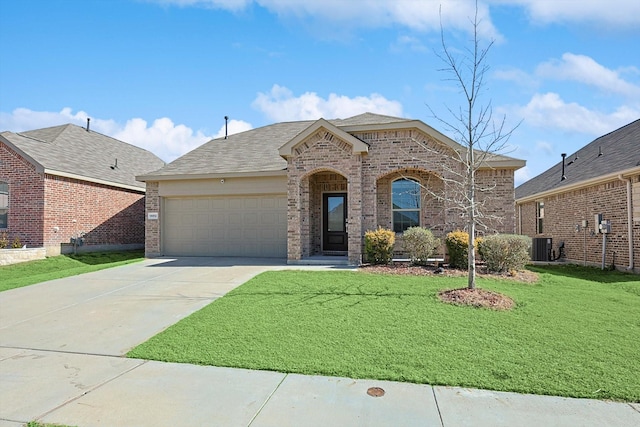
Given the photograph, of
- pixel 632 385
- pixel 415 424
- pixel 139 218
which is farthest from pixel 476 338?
pixel 139 218

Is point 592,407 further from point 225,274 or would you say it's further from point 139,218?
point 139,218

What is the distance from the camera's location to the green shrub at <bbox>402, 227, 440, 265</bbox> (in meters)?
10.4

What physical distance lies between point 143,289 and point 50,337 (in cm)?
297

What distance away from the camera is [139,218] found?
1866cm

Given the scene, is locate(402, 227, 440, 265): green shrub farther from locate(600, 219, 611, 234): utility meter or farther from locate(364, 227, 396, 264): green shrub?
locate(600, 219, 611, 234): utility meter

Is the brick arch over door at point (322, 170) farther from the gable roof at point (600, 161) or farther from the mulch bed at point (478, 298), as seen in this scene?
the gable roof at point (600, 161)

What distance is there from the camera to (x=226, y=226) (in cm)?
1425

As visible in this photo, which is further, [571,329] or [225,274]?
[225,274]

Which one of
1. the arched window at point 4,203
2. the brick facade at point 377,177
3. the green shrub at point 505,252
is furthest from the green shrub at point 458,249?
the arched window at point 4,203

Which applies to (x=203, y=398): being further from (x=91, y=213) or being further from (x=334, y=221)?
(x=91, y=213)

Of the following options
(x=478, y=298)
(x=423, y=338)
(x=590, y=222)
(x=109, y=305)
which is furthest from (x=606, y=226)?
(x=109, y=305)

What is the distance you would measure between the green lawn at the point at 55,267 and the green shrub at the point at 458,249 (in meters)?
10.6

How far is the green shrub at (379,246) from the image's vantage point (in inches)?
419

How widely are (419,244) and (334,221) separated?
12.7 ft
